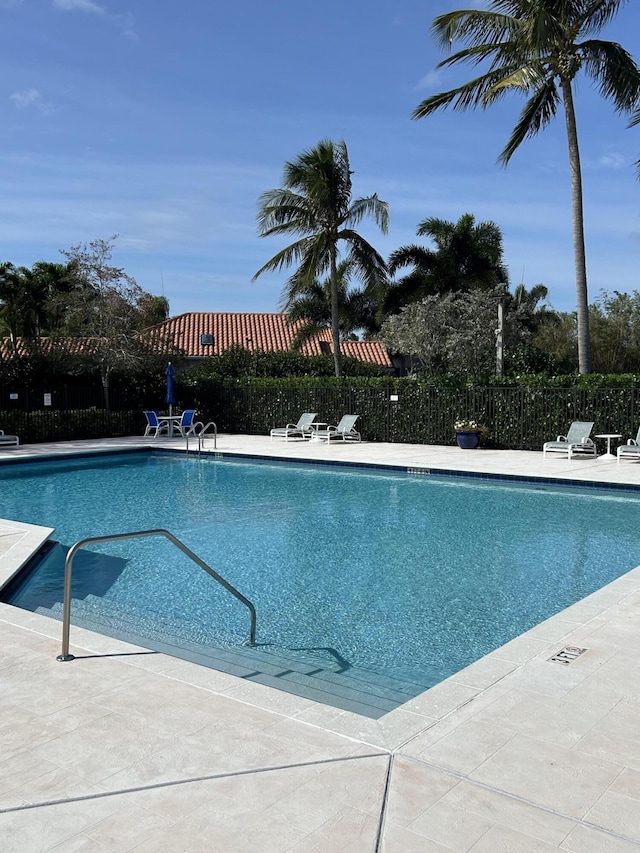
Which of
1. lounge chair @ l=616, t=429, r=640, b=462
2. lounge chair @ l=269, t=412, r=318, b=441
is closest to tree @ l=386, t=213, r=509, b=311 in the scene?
lounge chair @ l=269, t=412, r=318, b=441

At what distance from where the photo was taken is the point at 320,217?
25.4 metres

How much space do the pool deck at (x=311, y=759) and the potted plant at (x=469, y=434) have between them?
13574mm

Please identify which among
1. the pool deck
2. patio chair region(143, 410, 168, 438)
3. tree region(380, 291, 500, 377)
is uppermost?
tree region(380, 291, 500, 377)

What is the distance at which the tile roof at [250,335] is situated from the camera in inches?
1618

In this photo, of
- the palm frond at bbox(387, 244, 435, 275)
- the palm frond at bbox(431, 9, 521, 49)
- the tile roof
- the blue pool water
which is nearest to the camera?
the blue pool water

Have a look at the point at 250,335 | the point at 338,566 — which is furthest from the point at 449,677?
the point at 250,335

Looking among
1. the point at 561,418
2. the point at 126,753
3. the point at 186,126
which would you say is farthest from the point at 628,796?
the point at 186,126

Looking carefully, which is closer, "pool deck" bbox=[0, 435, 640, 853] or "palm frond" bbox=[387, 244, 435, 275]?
"pool deck" bbox=[0, 435, 640, 853]

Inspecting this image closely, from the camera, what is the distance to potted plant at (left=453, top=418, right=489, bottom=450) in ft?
60.3

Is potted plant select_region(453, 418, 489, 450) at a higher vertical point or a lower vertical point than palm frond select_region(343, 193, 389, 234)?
lower

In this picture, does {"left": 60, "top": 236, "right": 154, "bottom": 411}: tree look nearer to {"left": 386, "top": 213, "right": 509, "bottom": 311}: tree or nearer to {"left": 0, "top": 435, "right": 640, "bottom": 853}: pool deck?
{"left": 386, "top": 213, "right": 509, "bottom": 311}: tree

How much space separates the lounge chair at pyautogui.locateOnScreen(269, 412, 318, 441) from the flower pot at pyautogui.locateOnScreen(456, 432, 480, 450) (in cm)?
464

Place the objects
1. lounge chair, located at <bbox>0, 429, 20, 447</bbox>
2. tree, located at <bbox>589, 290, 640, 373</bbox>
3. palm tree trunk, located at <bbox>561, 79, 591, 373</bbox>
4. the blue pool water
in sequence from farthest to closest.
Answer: tree, located at <bbox>589, 290, 640, 373</bbox> → lounge chair, located at <bbox>0, 429, 20, 447</bbox> → palm tree trunk, located at <bbox>561, 79, 591, 373</bbox> → the blue pool water

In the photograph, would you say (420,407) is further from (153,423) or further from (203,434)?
(153,423)
